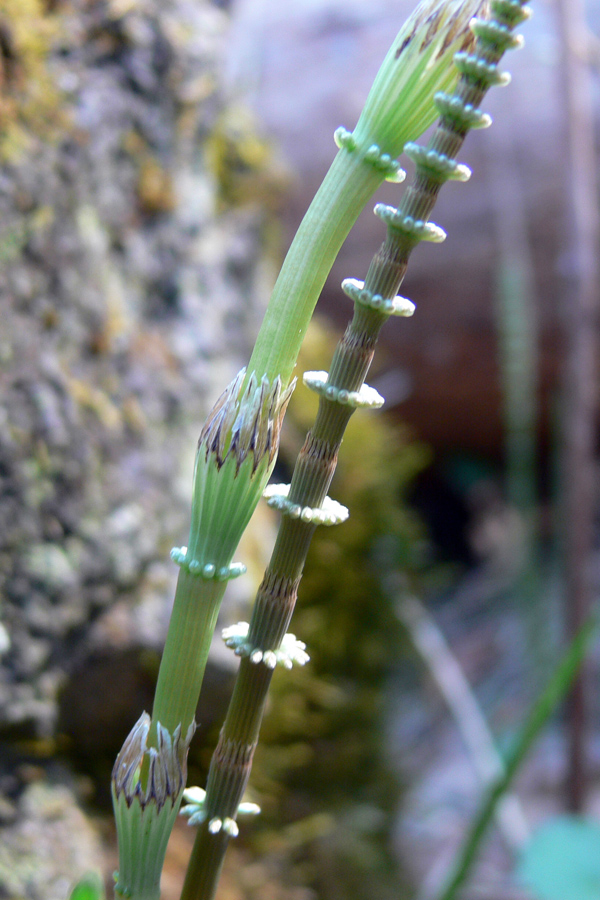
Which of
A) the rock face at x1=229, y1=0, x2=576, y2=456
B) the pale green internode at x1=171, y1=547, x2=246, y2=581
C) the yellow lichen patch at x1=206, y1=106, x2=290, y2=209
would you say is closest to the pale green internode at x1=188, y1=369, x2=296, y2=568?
the pale green internode at x1=171, y1=547, x2=246, y2=581

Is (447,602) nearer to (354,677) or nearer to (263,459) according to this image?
(354,677)

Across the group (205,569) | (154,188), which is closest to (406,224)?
(205,569)

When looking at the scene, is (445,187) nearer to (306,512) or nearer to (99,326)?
(99,326)

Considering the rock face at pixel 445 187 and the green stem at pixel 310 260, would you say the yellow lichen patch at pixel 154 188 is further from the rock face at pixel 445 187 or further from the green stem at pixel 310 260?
the rock face at pixel 445 187

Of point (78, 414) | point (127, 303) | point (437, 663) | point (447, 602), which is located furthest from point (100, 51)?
point (447, 602)

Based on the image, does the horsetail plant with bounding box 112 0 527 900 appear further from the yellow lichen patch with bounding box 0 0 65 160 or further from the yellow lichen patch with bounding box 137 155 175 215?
the yellow lichen patch with bounding box 137 155 175 215

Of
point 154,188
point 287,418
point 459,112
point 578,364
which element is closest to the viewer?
point 459,112
